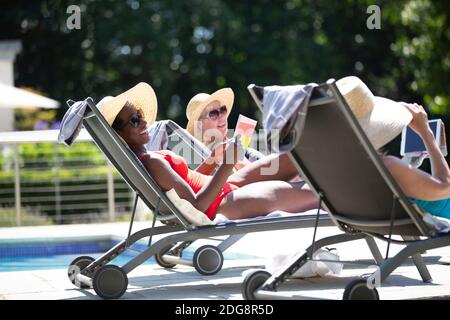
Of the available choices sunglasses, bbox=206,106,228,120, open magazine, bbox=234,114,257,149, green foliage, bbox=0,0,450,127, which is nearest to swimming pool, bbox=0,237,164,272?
sunglasses, bbox=206,106,228,120

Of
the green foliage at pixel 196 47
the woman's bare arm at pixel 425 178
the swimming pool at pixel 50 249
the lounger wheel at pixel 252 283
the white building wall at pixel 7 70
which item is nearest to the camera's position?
the woman's bare arm at pixel 425 178

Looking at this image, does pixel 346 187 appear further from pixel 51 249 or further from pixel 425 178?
pixel 51 249

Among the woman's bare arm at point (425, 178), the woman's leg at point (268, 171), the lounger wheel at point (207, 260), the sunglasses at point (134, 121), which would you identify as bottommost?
the lounger wheel at point (207, 260)

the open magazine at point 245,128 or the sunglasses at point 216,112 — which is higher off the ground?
the sunglasses at point 216,112

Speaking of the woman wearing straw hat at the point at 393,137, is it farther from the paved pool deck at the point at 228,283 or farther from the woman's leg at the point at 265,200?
the woman's leg at the point at 265,200

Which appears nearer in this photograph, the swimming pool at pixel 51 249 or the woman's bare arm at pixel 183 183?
the woman's bare arm at pixel 183 183

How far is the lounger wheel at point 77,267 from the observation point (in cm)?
495

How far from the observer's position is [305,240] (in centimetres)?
729

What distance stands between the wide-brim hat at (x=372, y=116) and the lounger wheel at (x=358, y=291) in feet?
2.19

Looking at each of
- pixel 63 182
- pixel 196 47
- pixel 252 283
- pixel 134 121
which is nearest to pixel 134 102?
pixel 134 121

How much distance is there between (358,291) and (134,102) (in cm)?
223

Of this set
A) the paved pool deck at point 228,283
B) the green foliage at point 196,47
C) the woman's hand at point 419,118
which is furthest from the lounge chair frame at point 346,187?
the green foliage at point 196,47

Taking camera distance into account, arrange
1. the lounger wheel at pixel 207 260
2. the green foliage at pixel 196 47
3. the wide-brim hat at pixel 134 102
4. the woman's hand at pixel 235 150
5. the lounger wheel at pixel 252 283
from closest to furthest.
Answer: the lounger wheel at pixel 252 283 < the woman's hand at pixel 235 150 < the wide-brim hat at pixel 134 102 < the lounger wheel at pixel 207 260 < the green foliage at pixel 196 47

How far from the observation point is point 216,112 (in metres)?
6.36
